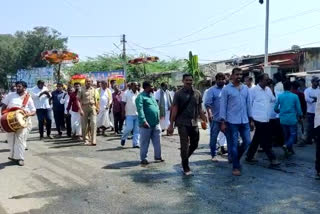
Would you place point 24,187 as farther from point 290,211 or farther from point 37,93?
point 37,93

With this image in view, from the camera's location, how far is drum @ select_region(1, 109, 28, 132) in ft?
29.8

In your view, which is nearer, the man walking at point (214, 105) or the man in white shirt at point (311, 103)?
the man walking at point (214, 105)

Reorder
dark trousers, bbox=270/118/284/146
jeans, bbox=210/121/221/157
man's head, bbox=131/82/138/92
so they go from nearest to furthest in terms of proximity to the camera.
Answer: jeans, bbox=210/121/221/157
dark trousers, bbox=270/118/284/146
man's head, bbox=131/82/138/92

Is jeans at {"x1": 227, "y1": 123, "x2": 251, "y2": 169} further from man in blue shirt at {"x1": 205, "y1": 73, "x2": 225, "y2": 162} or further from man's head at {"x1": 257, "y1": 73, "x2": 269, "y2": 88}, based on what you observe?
man's head at {"x1": 257, "y1": 73, "x2": 269, "y2": 88}

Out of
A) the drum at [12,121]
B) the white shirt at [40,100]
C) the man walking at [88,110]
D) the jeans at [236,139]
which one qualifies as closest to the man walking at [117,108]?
the man walking at [88,110]

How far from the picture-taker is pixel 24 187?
24.2 ft

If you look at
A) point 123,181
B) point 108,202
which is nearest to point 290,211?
point 108,202

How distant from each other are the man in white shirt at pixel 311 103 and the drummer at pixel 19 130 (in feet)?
22.7

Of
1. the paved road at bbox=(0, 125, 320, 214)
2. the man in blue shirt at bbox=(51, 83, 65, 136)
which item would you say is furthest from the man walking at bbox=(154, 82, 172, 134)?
the paved road at bbox=(0, 125, 320, 214)

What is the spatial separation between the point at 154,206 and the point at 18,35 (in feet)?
219

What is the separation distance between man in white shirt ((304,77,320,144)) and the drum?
7162 millimetres

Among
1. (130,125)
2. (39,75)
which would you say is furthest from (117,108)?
(39,75)

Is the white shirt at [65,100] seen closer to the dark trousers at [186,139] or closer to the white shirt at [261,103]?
the white shirt at [261,103]

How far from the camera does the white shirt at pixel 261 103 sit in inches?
347
